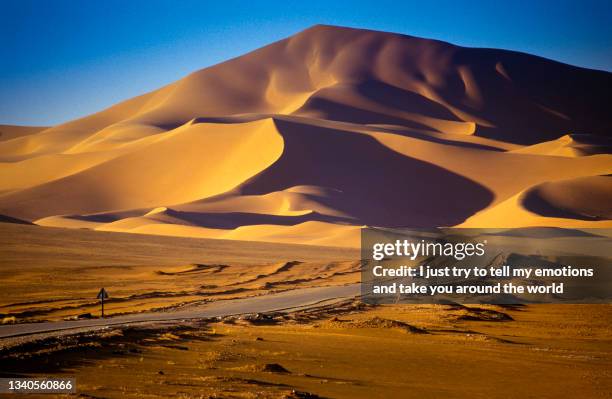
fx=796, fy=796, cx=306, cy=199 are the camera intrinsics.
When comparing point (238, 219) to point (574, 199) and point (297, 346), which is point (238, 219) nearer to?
point (574, 199)

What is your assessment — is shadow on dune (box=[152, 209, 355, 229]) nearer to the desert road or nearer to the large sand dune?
the large sand dune

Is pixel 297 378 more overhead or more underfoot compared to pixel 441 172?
more underfoot

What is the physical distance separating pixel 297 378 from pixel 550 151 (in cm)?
10185

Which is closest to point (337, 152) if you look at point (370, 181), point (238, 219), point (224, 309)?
point (370, 181)

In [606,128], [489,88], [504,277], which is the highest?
[489,88]

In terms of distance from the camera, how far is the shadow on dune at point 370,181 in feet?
292

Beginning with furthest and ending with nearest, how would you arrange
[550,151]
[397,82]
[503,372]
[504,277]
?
[397,82], [550,151], [504,277], [503,372]

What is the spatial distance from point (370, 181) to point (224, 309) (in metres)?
73.9

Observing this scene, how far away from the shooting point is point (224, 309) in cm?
2367

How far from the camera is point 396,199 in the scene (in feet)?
306

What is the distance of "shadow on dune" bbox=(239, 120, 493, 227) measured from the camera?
88.9m

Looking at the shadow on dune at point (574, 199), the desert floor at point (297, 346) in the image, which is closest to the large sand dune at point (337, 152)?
the shadow on dune at point (574, 199)

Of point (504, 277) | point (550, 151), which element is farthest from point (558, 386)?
point (550, 151)

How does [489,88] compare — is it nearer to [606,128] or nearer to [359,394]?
[606,128]
